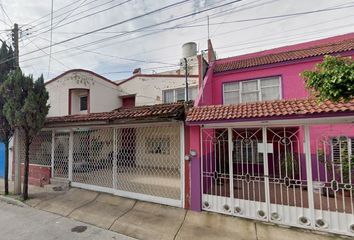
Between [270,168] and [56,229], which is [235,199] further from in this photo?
[56,229]

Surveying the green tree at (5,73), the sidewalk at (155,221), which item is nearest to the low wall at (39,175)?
the green tree at (5,73)

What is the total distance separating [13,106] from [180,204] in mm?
7022

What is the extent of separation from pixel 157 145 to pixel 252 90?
6.30 metres

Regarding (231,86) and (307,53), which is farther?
(231,86)

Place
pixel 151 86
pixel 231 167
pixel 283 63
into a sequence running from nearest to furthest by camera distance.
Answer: pixel 231 167
pixel 283 63
pixel 151 86

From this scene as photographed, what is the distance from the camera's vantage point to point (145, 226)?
564 cm

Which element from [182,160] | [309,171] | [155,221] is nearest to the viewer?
[309,171]

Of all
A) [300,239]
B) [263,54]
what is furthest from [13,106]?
[263,54]

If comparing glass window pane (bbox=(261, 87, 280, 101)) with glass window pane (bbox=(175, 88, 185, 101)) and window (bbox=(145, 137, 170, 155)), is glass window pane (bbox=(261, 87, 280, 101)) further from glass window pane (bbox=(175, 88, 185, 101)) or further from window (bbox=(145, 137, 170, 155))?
window (bbox=(145, 137, 170, 155))

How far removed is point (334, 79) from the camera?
336cm

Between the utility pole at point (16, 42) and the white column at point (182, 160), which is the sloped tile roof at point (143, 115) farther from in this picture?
the utility pole at point (16, 42)

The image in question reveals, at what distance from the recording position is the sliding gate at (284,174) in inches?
194

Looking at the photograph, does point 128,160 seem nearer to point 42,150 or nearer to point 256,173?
point 256,173

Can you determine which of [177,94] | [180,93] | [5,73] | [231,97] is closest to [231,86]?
[231,97]
